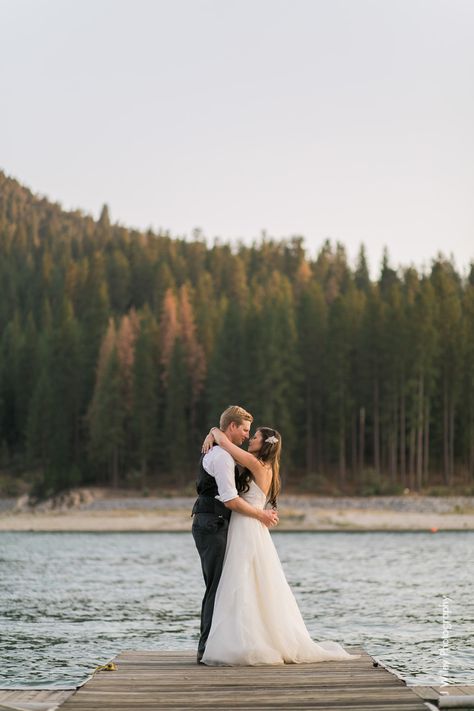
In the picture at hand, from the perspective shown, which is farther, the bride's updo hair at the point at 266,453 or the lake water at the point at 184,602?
the lake water at the point at 184,602

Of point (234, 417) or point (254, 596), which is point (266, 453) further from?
point (254, 596)

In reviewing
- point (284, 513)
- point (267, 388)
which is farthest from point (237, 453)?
point (267, 388)

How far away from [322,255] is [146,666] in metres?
120

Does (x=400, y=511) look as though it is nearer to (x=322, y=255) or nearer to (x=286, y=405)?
(x=286, y=405)

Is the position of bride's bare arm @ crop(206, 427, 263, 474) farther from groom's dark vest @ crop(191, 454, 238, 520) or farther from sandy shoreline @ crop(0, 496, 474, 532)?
sandy shoreline @ crop(0, 496, 474, 532)

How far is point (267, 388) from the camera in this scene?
67.2 meters

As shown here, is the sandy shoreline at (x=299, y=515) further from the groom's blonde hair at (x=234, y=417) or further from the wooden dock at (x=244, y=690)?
the wooden dock at (x=244, y=690)

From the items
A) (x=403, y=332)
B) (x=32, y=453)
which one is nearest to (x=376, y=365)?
(x=403, y=332)

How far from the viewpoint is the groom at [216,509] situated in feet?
29.8

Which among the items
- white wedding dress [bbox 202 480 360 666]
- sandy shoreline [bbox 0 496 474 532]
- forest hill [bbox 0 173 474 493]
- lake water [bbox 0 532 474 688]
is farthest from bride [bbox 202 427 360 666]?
forest hill [bbox 0 173 474 493]

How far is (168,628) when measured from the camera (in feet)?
55.9

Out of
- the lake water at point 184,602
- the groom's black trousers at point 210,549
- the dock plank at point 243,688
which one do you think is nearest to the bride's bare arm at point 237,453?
the groom's black trousers at point 210,549

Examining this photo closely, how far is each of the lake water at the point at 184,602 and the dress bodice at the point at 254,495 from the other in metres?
3.30

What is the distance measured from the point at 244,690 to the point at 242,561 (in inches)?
60.0
